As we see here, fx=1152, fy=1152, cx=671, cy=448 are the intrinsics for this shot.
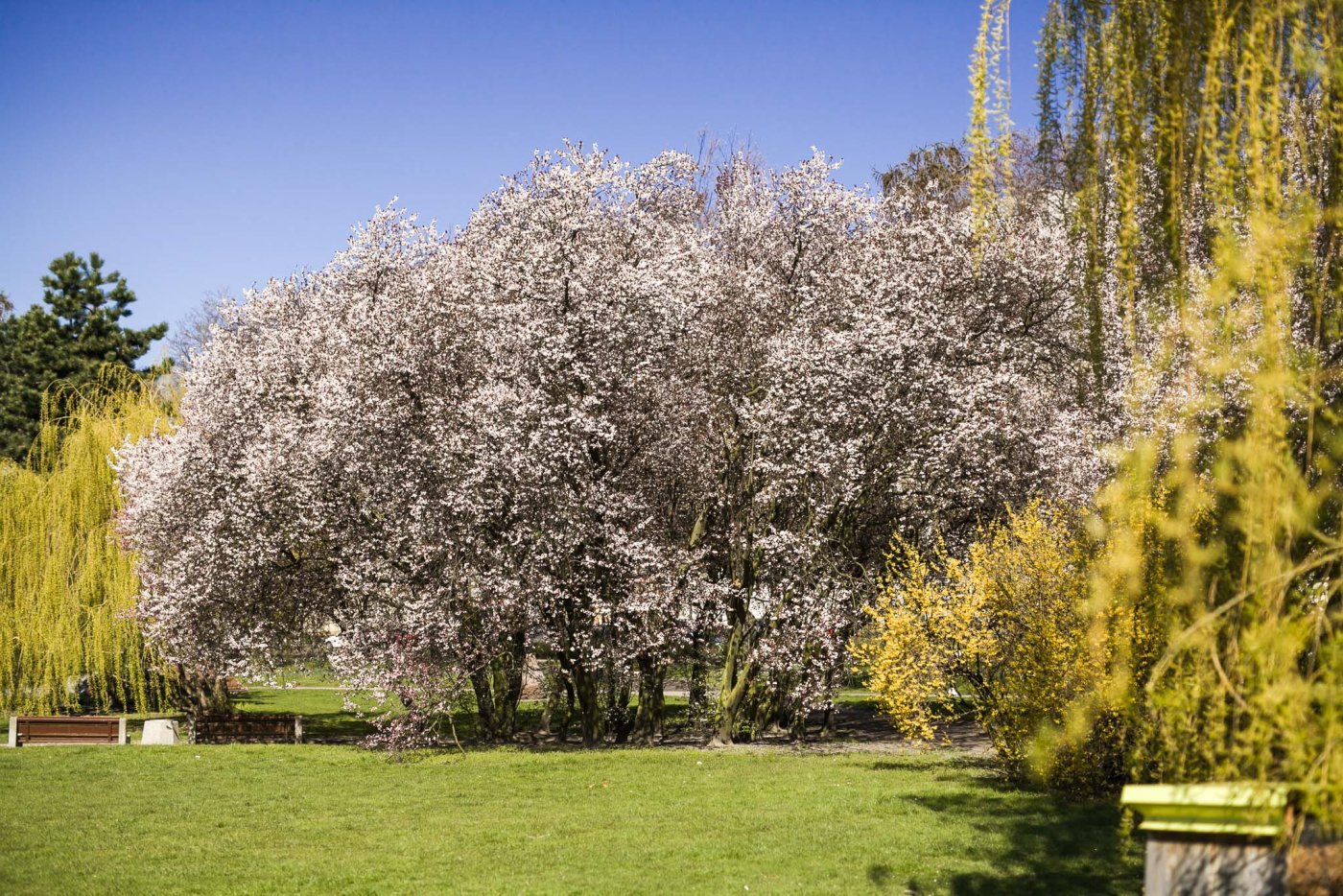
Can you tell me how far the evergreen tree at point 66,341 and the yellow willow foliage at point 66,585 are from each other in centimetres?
1542

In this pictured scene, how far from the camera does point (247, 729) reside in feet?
65.8

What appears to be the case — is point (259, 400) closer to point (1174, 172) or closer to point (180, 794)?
point (180, 794)

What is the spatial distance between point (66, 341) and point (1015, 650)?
34.3 meters

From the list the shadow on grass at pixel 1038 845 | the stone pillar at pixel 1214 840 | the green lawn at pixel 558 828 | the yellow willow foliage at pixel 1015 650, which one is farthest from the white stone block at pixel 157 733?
the stone pillar at pixel 1214 840

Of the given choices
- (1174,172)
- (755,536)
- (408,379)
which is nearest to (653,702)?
(755,536)

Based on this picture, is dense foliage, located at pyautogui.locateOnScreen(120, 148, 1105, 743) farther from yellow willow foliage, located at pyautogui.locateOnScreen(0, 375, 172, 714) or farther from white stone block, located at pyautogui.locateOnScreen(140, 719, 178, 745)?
white stone block, located at pyautogui.locateOnScreen(140, 719, 178, 745)

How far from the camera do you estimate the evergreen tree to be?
3569cm

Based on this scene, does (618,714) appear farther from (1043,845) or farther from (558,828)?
(1043,845)

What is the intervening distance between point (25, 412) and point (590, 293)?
26515mm

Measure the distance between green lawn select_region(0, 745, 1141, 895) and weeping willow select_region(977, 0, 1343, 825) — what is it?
11.2 feet

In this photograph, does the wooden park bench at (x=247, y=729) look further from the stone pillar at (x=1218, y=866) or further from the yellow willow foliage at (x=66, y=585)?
the stone pillar at (x=1218, y=866)

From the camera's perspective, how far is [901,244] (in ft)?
63.4

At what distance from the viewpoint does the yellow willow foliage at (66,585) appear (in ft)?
65.9

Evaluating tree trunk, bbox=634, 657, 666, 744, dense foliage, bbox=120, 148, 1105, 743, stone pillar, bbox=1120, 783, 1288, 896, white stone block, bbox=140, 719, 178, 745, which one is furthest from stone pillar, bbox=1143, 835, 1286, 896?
white stone block, bbox=140, 719, 178, 745
